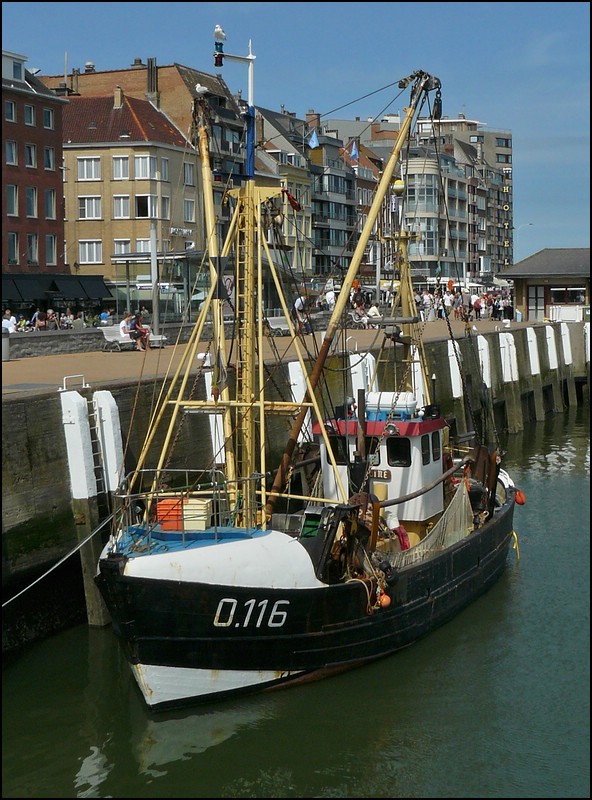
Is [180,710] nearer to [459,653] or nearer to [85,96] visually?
[459,653]

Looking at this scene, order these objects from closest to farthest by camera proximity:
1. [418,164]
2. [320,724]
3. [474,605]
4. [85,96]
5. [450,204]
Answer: [320,724] < [474,605] < [85,96] < [418,164] < [450,204]

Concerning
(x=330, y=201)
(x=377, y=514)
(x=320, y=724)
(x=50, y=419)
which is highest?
(x=330, y=201)

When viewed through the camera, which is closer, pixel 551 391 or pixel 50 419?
pixel 50 419

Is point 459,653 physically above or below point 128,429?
below

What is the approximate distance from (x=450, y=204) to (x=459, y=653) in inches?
4424

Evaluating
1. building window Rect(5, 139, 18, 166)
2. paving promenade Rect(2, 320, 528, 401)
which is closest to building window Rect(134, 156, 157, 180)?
building window Rect(5, 139, 18, 166)

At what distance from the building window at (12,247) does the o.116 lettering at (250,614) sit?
4406cm

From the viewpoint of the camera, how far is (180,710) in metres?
16.5

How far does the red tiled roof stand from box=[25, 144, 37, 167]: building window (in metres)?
10.7

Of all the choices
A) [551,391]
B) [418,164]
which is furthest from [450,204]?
[551,391]

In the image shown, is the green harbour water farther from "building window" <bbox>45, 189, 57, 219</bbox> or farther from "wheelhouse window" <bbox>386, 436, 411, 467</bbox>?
"building window" <bbox>45, 189, 57, 219</bbox>

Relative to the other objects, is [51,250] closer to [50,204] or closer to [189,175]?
[50,204]

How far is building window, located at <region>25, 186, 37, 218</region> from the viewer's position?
59.1 metres

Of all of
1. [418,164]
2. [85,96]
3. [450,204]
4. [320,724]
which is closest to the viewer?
[320,724]
